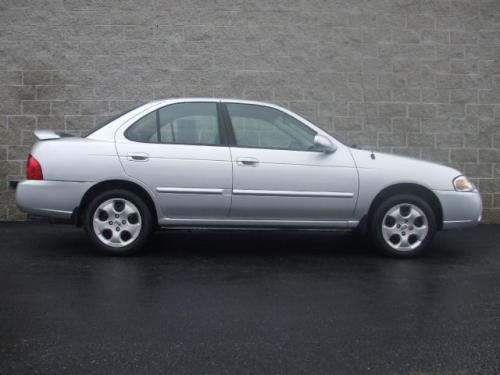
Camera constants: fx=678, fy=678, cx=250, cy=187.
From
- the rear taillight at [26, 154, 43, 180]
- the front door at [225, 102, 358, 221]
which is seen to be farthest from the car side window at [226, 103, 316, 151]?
the rear taillight at [26, 154, 43, 180]

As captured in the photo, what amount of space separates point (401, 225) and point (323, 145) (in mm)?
1149

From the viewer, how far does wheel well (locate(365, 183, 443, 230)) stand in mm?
6895

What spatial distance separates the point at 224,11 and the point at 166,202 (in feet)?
13.3

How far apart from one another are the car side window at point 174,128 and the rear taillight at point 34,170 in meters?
0.90

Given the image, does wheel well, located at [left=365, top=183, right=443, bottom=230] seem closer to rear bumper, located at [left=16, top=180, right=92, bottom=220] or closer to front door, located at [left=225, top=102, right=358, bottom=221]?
front door, located at [left=225, top=102, right=358, bottom=221]

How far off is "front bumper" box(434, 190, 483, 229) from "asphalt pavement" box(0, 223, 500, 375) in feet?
1.32

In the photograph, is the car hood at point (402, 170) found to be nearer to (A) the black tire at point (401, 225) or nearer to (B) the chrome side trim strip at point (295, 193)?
(A) the black tire at point (401, 225)

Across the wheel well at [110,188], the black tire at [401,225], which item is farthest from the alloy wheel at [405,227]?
the wheel well at [110,188]

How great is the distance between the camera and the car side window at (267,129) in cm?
678

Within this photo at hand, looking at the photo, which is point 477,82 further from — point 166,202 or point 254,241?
point 166,202

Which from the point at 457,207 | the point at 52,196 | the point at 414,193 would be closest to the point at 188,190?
the point at 52,196

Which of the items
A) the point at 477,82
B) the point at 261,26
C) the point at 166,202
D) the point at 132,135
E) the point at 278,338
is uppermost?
the point at 261,26

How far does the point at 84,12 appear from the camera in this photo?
962cm

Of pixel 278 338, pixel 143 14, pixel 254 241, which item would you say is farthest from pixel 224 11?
pixel 278 338
